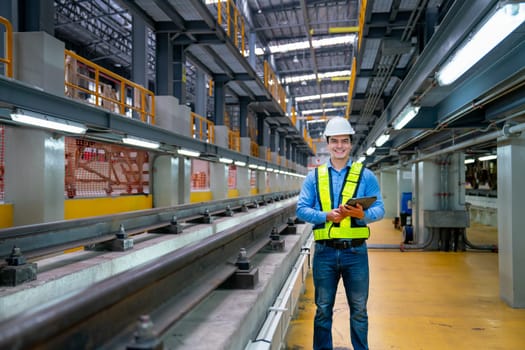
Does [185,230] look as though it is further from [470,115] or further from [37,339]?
[37,339]

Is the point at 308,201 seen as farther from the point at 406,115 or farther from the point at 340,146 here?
the point at 406,115

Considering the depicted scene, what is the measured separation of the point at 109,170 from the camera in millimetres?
11594

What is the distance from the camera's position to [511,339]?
4348 mm

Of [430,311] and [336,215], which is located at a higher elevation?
[336,215]

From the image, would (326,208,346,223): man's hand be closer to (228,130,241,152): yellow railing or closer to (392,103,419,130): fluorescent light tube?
(392,103,419,130): fluorescent light tube

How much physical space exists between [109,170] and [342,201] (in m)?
9.88

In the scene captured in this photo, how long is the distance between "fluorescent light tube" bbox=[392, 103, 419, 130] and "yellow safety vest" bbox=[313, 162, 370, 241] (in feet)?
9.24

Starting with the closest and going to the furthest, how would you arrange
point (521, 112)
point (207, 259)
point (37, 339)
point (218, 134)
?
point (37, 339)
point (207, 259)
point (521, 112)
point (218, 134)

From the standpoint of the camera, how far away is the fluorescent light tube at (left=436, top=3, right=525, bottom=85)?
2350 mm

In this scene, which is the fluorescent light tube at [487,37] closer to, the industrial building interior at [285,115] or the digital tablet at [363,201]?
the industrial building interior at [285,115]

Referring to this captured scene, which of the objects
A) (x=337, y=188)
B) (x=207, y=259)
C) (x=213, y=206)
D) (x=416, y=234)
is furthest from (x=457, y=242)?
(x=207, y=259)

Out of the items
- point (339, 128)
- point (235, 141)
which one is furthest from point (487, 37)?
point (235, 141)

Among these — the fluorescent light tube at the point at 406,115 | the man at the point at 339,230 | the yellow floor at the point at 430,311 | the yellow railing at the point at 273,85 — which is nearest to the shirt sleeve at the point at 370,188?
the man at the point at 339,230

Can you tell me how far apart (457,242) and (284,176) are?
20844 millimetres
